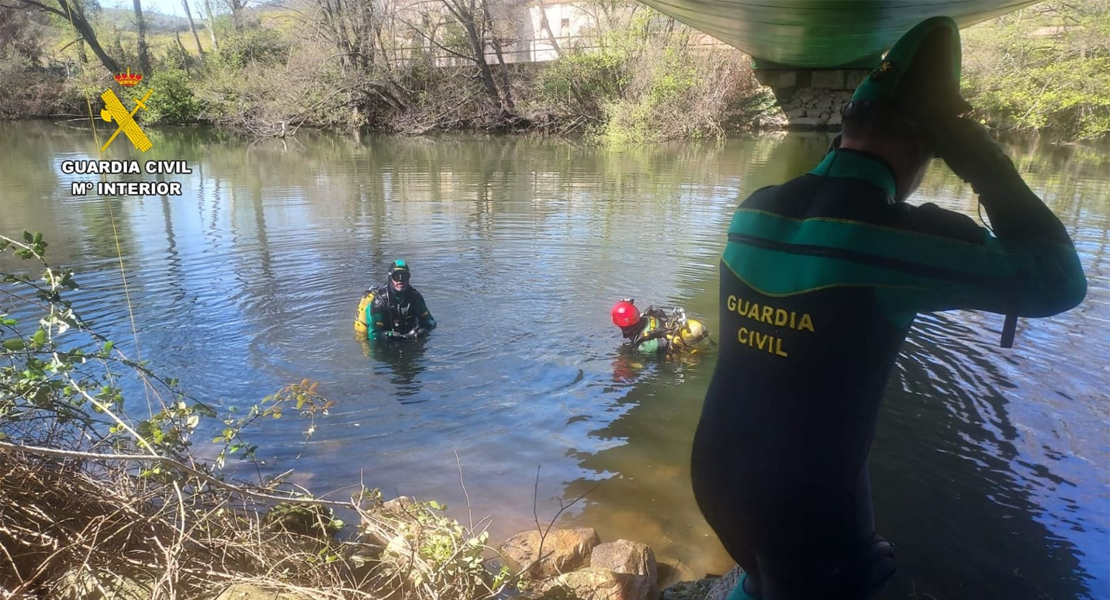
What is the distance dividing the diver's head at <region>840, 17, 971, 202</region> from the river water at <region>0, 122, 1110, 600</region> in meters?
2.74

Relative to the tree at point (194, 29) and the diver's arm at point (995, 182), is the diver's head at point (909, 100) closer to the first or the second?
the diver's arm at point (995, 182)

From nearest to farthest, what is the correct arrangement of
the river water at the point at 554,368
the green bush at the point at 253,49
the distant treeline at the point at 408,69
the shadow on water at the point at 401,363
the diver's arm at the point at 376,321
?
the river water at the point at 554,368
the shadow on water at the point at 401,363
the diver's arm at the point at 376,321
the distant treeline at the point at 408,69
the green bush at the point at 253,49

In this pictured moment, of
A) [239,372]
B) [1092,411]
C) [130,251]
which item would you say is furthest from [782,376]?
[130,251]

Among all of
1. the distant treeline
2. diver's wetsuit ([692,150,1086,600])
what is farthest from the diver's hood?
the distant treeline

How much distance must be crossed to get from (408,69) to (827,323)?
31784 millimetres

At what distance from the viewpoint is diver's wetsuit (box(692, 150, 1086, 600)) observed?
4.47ft

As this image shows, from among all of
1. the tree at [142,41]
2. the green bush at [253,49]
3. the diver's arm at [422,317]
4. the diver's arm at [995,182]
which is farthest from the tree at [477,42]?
the diver's arm at [995,182]

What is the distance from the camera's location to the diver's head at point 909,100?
149 centimetres

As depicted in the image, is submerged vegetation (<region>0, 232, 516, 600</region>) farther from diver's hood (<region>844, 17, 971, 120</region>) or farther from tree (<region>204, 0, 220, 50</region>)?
tree (<region>204, 0, 220, 50</region>)

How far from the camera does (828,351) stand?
1.42 metres

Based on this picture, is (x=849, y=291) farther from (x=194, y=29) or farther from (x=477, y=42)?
(x=194, y=29)

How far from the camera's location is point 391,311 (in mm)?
6684

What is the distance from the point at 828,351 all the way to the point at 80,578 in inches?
92.9

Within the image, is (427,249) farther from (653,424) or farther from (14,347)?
(14,347)
